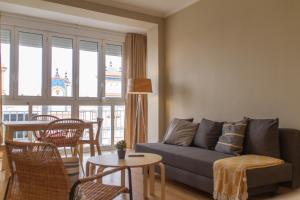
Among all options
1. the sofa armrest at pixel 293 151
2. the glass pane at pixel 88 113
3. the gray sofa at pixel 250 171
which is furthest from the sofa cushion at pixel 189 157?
the glass pane at pixel 88 113

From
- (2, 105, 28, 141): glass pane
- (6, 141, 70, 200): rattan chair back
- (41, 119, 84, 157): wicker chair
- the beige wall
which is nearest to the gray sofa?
the beige wall

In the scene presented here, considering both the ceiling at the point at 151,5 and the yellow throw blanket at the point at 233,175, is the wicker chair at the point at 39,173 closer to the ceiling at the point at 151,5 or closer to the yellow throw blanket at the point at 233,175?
the yellow throw blanket at the point at 233,175

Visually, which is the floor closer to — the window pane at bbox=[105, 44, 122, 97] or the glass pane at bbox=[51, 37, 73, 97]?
the glass pane at bbox=[51, 37, 73, 97]

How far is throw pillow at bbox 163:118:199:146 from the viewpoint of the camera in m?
3.90

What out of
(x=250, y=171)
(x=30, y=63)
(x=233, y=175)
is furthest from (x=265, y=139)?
(x=30, y=63)

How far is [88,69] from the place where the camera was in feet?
19.0

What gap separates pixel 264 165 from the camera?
2.73m

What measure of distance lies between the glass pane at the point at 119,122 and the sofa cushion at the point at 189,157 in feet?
7.76

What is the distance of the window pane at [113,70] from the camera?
19.8 feet

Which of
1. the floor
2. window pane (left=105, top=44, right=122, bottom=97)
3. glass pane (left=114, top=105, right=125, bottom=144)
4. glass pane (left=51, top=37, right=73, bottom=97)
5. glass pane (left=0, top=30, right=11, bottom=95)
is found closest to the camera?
the floor

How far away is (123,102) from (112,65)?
0.84 metres

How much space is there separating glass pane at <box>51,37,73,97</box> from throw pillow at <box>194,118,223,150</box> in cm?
295

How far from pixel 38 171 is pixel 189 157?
5.91ft

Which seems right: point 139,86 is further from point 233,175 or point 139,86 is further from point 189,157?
point 233,175
